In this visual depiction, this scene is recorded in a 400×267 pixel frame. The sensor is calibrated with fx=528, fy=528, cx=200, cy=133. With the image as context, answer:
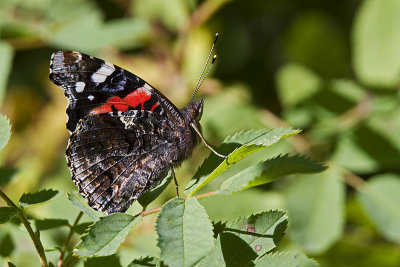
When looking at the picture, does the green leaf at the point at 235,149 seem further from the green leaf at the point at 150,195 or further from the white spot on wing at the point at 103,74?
the white spot on wing at the point at 103,74

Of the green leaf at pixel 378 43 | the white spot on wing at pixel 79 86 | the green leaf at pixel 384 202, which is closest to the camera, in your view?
the white spot on wing at pixel 79 86

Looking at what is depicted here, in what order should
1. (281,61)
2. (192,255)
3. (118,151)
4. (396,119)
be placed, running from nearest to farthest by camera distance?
(192,255) < (118,151) < (396,119) < (281,61)

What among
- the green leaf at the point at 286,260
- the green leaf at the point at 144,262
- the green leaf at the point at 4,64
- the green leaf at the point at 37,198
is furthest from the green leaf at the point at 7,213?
the green leaf at the point at 4,64

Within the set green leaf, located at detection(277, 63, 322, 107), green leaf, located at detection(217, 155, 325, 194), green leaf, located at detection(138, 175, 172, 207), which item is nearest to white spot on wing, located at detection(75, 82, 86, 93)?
green leaf, located at detection(138, 175, 172, 207)

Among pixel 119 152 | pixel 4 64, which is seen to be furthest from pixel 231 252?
pixel 4 64

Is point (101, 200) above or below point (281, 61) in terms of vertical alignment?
above

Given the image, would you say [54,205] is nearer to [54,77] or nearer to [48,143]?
[54,77]

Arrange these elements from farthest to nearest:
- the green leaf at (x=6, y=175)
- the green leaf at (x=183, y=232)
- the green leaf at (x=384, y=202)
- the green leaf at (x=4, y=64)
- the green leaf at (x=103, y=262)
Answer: the green leaf at (x=4, y=64)
the green leaf at (x=384, y=202)
the green leaf at (x=6, y=175)
the green leaf at (x=103, y=262)
the green leaf at (x=183, y=232)

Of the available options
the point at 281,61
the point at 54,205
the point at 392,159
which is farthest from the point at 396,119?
the point at 54,205
